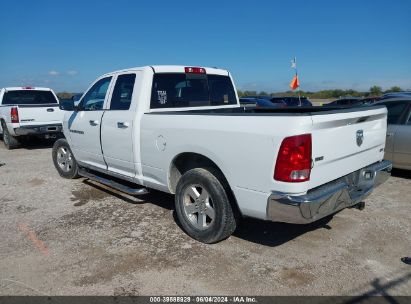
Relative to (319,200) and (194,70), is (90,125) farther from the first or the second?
(319,200)

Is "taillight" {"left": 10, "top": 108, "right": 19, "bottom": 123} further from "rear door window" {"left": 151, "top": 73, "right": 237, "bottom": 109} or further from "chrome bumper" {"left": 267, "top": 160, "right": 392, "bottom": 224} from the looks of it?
"chrome bumper" {"left": 267, "top": 160, "right": 392, "bottom": 224}

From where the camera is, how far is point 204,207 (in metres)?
4.02

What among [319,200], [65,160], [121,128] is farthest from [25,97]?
[319,200]

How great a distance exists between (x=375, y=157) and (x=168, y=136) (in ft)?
7.87

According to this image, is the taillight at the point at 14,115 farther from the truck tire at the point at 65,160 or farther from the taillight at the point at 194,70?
the taillight at the point at 194,70

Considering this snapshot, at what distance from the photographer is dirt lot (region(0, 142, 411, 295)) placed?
3.24m

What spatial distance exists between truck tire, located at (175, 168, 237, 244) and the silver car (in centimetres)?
397

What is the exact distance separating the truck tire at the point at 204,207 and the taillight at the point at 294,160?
80 centimetres

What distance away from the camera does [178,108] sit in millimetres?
5000

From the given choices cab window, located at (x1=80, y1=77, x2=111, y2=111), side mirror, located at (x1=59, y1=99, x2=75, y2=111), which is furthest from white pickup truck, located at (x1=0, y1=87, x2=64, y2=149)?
cab window, located at (x1=80, y1=77, x2=111, y2=111)

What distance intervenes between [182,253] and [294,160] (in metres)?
1.62

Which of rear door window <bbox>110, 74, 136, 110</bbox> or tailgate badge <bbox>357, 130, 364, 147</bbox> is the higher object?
rear door window <bbox>110, 74, 136, 110</bbox>

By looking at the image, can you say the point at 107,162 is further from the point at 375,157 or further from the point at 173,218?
the point at 375,157

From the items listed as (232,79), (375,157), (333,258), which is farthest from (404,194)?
(232,79)
